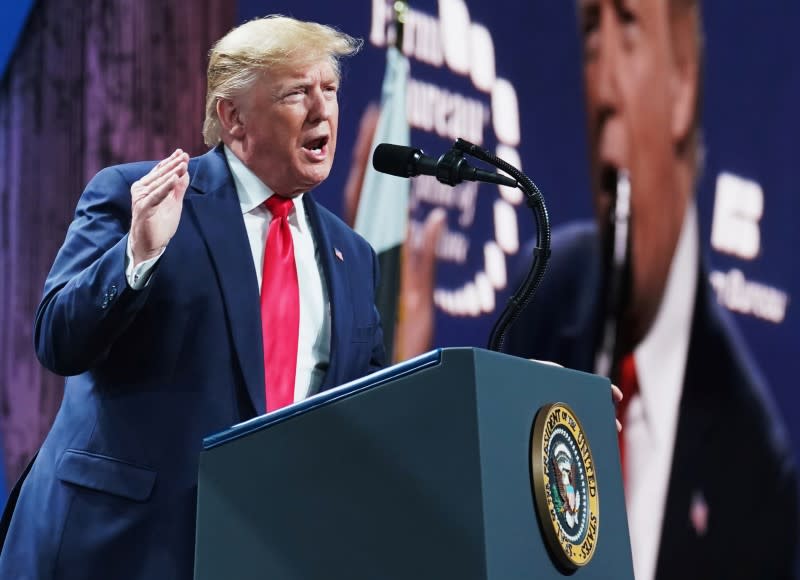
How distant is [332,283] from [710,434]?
3072mm

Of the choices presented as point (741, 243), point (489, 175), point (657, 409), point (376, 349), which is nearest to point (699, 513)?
point (657, 409)

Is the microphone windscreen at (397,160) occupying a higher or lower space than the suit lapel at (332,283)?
higher

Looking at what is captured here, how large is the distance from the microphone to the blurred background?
1.52 meters

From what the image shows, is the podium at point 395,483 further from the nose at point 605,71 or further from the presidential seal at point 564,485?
the nose at point 605,71

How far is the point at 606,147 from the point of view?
465cm

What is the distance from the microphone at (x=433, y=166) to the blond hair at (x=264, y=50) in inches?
12.7

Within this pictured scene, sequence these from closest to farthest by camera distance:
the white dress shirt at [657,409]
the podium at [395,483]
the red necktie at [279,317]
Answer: the podium at [395,483] → the red necktie at [279,317] → the white dress shirt at [657,409]

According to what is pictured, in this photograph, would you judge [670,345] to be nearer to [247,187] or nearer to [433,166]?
[247,187]

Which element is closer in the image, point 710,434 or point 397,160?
point 397,160

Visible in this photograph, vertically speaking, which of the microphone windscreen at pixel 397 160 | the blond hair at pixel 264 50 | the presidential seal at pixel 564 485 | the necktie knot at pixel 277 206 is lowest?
the presidential seal at pixel 564 485

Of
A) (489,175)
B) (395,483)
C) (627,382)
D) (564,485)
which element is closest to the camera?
(395,483)

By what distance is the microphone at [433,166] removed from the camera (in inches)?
67.7

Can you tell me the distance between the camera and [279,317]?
1905 millimetres

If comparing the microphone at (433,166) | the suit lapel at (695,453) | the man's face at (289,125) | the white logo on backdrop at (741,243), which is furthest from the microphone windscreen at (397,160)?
the white logo on backdrop at (741,243)
